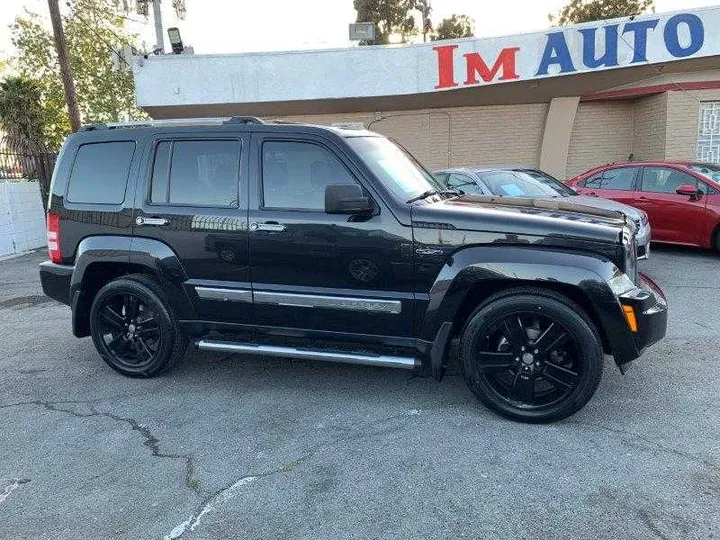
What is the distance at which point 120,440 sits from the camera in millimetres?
3436

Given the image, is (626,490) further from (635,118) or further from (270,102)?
(635,118)

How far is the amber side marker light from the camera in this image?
3232mm

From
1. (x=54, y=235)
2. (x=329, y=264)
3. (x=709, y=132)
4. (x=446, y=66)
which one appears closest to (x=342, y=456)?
(x=329, y=264)

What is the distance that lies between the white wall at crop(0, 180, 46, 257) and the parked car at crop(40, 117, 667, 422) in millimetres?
8820

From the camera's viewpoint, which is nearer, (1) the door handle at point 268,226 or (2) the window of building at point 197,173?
(1) the door handle at point 268,226

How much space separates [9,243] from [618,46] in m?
14.5

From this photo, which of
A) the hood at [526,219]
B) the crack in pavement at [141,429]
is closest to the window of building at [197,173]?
the hood at [526,219]

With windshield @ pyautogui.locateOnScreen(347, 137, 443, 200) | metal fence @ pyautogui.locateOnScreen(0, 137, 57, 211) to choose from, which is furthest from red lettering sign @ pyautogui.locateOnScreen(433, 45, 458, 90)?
metal fence @ pyautogui.locateOnScreen(0, 137, 57, 211)

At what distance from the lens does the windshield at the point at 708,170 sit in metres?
8.36

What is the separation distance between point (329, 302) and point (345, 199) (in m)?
0.76

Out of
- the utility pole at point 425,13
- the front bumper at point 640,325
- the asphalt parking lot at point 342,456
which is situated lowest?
the asphalt parking lot at point 342,456

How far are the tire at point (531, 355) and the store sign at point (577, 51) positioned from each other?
35.9 ft

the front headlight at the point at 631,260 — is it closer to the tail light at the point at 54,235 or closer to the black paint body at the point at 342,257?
the black paint body at the point at 342,257

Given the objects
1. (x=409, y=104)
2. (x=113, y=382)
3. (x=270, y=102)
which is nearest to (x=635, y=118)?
(x=409, y=104)
